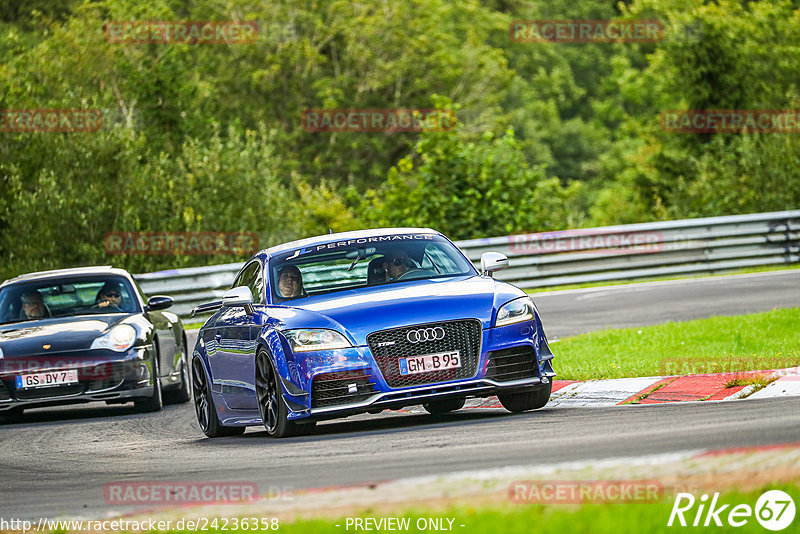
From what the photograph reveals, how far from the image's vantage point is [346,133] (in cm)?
5859

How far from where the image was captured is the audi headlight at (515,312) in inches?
401

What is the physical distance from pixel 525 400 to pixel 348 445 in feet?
6.56

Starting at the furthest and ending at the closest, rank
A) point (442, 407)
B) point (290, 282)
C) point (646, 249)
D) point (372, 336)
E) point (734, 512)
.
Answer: point (646, 249), point (442, 407), point (290, 282), point (372, 336), point (734, 512)

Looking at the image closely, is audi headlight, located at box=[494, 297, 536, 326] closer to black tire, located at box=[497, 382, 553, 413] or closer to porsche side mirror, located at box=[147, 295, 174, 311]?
black tire, located at box=[497, 382, 553, 413]

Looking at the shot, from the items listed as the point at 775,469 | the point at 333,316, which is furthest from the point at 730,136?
the point at 775,469

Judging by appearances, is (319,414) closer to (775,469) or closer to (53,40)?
(775,469)

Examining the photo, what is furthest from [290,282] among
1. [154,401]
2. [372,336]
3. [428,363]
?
[154,401]

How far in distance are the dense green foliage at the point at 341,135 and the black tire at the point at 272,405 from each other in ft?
62.2

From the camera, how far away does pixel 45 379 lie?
45.7 feet

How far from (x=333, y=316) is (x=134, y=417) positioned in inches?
192

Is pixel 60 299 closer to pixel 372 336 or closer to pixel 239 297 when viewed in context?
pixel 239 297

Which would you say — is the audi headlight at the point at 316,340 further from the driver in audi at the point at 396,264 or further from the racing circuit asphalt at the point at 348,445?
the driver in audi at the point at 396,264

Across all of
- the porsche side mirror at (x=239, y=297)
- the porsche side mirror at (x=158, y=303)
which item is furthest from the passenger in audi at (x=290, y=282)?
the porsche side mirror at (x=158, y=303)

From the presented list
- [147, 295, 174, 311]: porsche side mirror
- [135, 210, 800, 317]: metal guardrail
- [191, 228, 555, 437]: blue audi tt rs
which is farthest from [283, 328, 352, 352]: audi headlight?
[135, 210, 800, 317]: metal guardrail
